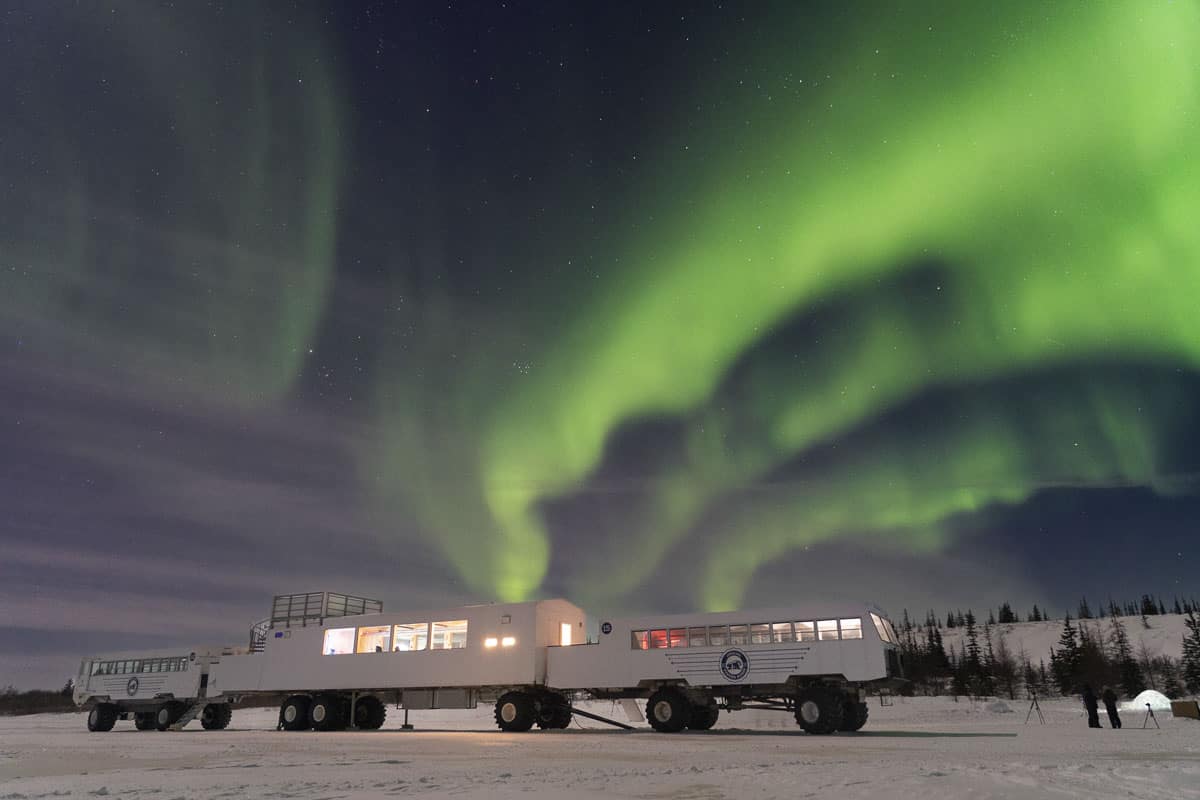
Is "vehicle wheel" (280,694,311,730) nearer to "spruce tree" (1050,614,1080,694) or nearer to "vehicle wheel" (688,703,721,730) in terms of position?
"vehicle wheel" (688,703,721,730)

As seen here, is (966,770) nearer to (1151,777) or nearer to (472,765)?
(1151,777)

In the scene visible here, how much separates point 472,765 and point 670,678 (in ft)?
49.8

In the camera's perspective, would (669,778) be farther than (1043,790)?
Yes

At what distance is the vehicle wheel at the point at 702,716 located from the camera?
1118 inches

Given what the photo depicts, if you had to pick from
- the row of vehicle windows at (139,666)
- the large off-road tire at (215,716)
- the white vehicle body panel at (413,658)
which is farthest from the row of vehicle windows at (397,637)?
the row of vehicle windows at (139,666)

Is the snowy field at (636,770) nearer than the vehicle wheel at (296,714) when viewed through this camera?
Yes

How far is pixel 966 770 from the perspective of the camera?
12.2 m

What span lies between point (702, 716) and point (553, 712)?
6.19 m

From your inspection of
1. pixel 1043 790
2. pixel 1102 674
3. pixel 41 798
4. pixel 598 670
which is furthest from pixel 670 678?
pixel 1102 674

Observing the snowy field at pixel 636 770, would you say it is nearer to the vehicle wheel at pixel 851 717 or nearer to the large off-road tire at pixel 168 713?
the vehicle wheel at pixel 851 717

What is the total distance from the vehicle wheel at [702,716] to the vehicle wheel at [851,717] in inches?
Result: 178

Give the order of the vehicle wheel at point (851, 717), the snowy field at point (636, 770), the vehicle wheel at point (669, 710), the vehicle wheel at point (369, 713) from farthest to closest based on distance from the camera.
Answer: the vehicle wheel at point (369, 713) → the vehicle wheel at point (669, 710) → the vehicle wheel at point (851, 717) → the snowy field at point (636, 770)

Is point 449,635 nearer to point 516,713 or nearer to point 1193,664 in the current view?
point 516,713

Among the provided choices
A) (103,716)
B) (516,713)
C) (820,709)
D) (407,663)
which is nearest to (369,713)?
(407,663)
